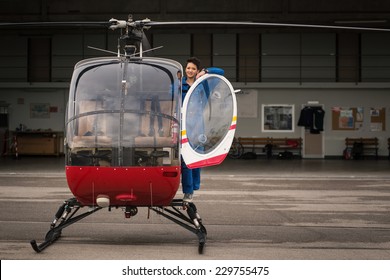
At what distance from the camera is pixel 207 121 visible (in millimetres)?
8289

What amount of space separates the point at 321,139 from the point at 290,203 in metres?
20.6

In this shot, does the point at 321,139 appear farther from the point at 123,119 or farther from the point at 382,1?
the point at 123,119

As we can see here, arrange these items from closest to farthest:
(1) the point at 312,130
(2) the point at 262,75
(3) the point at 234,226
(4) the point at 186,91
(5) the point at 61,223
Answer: (5) the point at 61,223 < (4) the point at 186,91 < (3) the point at 234,226 < (1) the point at 312,130 < (2) the point at 262,75

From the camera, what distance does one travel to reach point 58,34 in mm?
34906

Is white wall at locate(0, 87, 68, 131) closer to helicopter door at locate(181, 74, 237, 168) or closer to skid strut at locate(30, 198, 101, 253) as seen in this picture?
skid strut at locate(30, 198, 101, 253)

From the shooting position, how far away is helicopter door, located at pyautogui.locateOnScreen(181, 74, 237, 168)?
8180 mm

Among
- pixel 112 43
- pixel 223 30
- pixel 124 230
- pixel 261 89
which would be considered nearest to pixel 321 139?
pixel 261 89

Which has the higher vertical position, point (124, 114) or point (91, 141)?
point (124, 114)

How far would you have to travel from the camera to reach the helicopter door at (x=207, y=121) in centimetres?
818

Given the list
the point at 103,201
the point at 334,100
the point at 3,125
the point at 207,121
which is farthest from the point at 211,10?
the point at 103,201

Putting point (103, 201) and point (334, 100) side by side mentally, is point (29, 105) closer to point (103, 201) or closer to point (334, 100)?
point (334, 100)

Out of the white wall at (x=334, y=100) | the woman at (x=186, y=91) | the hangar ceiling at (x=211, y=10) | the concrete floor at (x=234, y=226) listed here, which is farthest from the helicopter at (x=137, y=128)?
the white wall at (x=334, y=100)

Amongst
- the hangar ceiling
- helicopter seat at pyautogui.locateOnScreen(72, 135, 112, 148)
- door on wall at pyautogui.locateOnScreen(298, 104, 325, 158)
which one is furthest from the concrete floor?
door on wall at pyautogui.locateOnScreen(298, 104, 325, 158)

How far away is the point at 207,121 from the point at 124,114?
1.06 metres
